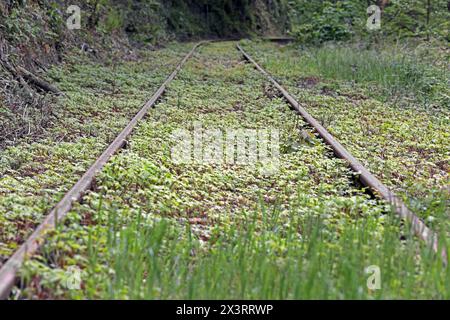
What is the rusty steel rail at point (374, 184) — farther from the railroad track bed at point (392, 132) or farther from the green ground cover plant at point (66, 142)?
the green ground cover plant at point (66, 142)

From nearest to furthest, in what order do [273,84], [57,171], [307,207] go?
[307,207], [57,171], [273,84]

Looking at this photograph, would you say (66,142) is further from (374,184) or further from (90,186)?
(374,184)

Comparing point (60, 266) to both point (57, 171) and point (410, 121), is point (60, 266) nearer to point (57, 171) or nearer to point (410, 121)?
point (57, 171)

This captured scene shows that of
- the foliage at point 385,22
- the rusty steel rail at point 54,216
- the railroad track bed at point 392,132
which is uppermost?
the foliage at point 385,22

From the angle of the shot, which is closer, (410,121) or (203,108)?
(410,121)

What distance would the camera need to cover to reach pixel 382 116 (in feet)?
29.1

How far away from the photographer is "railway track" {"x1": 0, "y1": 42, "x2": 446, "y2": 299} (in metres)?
3.04

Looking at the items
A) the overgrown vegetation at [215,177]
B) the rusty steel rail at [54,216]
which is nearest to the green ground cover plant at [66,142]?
the overgrown vegetation at [215,177]

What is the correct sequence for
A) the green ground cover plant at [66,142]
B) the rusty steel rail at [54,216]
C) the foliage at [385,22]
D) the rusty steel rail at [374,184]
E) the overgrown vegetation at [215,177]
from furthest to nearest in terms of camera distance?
1. the foliage at [385,22]
2. the green ground cover plant at [66,142]
3. the rusty steel rail at [374,184]
4. the overgrown vegetation at [215,177]
5. the rusty steel rail at [54,216]

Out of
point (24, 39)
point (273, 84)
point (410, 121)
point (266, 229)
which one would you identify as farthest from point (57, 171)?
point (273, 84)

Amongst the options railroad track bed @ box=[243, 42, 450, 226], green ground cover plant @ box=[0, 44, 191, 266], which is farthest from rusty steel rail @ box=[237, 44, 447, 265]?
green ground cover plant @ box=[0, 44, 191, 266]

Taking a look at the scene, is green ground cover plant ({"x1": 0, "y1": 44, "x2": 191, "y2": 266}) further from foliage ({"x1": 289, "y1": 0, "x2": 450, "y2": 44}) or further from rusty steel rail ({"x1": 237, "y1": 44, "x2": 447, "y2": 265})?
foliage ({"x1": 289, "y1": 0, "x2": 450, "y2": 44})

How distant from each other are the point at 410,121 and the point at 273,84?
162 inches

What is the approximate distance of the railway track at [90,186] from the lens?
9.98 ft
